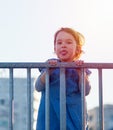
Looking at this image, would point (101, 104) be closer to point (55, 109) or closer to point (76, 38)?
point (55, 109)

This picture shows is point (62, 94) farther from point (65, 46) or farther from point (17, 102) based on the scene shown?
point (65, 46)

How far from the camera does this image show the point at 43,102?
4105 millimetres

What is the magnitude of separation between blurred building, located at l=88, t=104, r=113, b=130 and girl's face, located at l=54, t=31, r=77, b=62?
0.54m

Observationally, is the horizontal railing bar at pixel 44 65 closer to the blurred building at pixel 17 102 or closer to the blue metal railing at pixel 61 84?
the blue metal railing at pixel 61 84

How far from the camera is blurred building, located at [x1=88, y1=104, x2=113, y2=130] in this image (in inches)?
153

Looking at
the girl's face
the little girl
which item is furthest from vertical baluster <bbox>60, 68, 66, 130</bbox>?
the girl's face

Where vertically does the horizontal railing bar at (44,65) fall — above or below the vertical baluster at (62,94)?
above

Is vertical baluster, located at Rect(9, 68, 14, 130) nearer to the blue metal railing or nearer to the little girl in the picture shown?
the blue metal railing

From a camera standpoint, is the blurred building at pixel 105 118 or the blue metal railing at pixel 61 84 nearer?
the blue metal railing at pixel 61 84

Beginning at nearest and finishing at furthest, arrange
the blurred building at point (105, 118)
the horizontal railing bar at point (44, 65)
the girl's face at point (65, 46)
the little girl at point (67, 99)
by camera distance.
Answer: the horizontal railing bar at point (44, 65)
the blurred building at point (105, 118)
the little girl at point (67, 99)
the girl's face at point (65, 46)

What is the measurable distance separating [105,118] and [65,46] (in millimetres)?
797

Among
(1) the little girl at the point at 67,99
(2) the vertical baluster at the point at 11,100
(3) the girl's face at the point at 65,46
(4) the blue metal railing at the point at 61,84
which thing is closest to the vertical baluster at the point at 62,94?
(4) the blue metal railing at the point at 61,84

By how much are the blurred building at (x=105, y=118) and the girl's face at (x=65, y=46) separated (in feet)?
1.77

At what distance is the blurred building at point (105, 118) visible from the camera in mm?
3897
